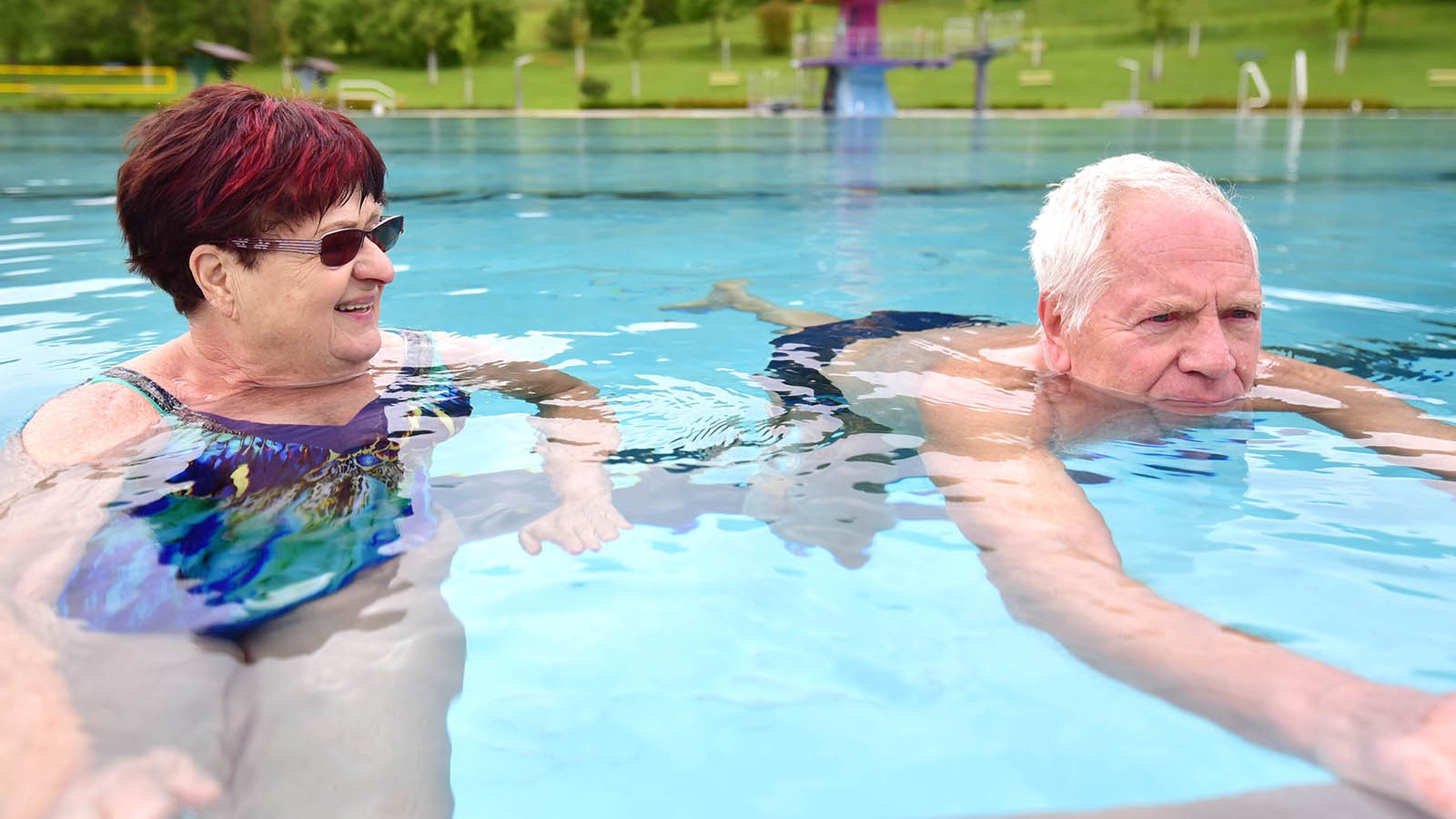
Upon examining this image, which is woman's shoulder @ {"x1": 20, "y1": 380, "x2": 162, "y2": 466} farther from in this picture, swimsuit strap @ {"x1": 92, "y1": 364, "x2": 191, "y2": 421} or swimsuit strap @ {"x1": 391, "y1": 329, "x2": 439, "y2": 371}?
swimsuit strap @ {"x1": 391, "y1": 329, "x2": 439, "y2": 371}

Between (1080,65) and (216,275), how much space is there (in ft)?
175

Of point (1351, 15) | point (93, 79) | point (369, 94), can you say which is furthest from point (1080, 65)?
point (93, 79)

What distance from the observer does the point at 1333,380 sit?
341 centimetres

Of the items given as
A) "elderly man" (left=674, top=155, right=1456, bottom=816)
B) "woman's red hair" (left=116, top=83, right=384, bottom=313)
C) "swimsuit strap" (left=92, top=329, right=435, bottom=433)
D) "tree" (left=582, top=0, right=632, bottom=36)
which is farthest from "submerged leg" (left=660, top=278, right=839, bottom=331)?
"tree" (left=582, top=0, right=632, bottom=36)

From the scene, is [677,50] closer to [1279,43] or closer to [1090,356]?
[1279,43]

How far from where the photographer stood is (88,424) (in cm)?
234

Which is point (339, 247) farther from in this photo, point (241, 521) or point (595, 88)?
point (595, 88)

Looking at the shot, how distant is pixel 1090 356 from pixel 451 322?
10.6 ft

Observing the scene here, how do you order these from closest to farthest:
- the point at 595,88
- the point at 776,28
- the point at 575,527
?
1. the point at 575,527
2. the point at 595,88
3. the point at 776,28

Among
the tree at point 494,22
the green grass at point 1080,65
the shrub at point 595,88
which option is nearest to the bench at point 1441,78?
the green grass at point 1080,65

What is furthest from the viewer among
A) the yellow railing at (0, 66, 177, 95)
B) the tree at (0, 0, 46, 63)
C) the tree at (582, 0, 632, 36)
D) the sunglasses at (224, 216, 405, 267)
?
the tree at (582, 0, 632, 36)

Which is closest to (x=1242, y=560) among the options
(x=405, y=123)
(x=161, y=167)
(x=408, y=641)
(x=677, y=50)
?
(x=408, y=641)

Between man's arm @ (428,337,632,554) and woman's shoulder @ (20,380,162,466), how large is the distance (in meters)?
0.87

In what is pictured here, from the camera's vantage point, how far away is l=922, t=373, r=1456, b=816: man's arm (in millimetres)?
1497
